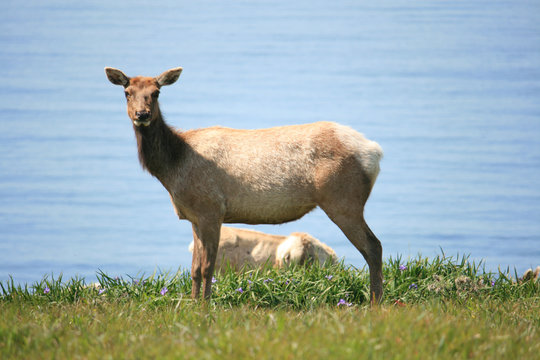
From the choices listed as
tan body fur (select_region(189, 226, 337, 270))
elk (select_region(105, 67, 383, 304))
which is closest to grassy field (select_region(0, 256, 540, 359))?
elk (select_region(105, 67, 383, 304))

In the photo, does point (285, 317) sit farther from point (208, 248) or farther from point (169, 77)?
point (169, 77)

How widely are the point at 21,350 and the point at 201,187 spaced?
3.15 meters

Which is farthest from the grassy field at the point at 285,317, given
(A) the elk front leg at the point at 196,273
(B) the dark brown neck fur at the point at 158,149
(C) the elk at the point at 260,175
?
(B) the dark brown neck fur at the point at 158,149

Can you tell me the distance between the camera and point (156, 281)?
9016mm

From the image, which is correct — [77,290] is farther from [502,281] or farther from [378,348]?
[502,281]

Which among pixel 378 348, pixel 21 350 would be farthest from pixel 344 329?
pixel 21 350

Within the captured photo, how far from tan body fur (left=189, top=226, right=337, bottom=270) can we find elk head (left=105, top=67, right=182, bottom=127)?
3.16 metres

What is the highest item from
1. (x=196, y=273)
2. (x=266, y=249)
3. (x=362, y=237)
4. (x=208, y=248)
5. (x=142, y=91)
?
(x=142, y=91)

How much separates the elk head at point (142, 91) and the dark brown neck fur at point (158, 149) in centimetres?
14

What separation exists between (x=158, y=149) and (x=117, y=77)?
100 cm

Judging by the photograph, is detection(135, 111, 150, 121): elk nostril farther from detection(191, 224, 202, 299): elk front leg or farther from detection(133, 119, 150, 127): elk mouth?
detection(191, 224, 202, 299): elk front leg

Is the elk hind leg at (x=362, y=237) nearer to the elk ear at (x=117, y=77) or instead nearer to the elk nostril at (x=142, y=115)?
the elk nostril at (x=142, y=115)

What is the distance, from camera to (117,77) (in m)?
8.16

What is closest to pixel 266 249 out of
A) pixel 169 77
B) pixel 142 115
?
pixel 169 77
